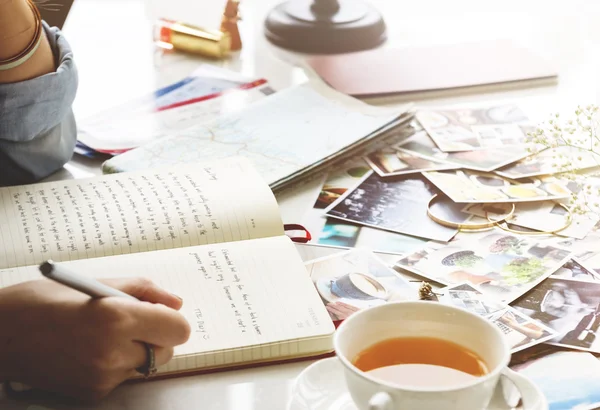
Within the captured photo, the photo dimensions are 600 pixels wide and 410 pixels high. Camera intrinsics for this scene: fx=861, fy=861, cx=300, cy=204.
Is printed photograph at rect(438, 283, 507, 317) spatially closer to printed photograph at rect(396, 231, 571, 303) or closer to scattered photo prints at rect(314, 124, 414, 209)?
printed photograph at rect(396, 231, 571, 303)

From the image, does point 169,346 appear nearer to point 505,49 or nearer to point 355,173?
point 355,173

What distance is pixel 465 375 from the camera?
0.56 metres

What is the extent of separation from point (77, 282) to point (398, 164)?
1.71 feet

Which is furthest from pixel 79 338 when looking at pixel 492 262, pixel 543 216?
pixel 543 216

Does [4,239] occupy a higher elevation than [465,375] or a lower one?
lower

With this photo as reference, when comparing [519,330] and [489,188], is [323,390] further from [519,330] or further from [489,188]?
[489,188]

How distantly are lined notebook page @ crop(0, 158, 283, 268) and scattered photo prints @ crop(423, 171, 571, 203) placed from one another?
209mm

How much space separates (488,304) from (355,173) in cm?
30

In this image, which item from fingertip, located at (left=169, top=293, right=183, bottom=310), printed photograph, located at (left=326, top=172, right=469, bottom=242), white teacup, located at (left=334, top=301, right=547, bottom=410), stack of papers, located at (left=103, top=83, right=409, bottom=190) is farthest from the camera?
stack of papers, located at (left=103, top=83, right=409, bottom=190)

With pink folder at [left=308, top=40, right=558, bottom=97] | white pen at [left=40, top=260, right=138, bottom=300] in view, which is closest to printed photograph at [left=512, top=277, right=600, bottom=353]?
white pen at [left=40, top=260, right=138, bottom=300]

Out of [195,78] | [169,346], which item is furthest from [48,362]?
[195,78]

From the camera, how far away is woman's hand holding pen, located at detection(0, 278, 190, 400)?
0.61 metres

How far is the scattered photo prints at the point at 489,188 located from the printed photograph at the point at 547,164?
0.01 metres

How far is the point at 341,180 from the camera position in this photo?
0.98 metres
